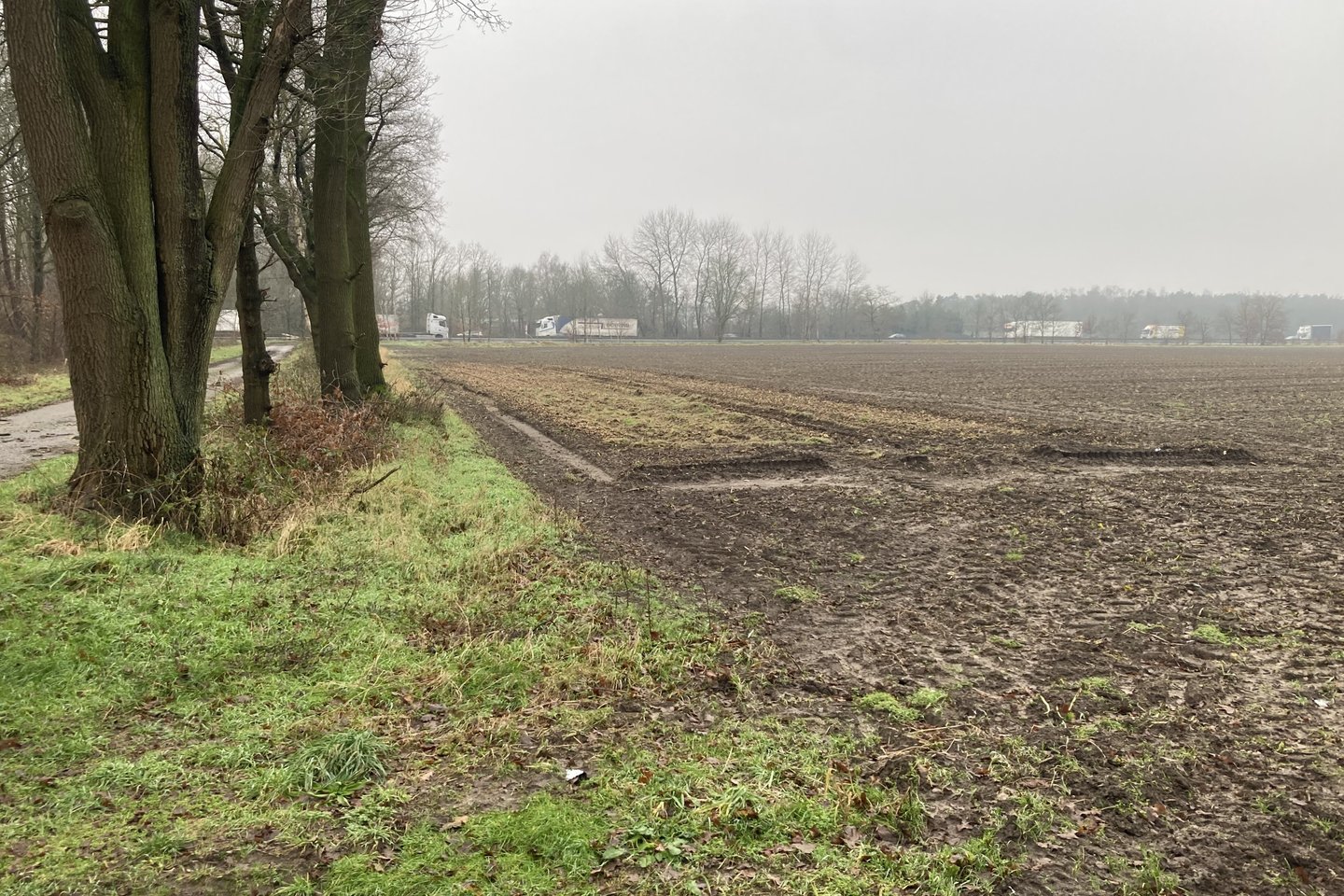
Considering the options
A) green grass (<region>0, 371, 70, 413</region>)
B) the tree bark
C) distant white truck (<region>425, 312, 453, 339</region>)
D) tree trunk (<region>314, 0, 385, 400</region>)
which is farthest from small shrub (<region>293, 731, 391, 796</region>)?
distant white truck (<region>425, 312, 453, 339</region>)

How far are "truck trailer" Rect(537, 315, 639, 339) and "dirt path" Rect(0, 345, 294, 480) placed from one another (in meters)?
92.3

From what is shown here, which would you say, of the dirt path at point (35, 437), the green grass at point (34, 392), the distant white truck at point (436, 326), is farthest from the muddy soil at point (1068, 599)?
the distant white truck at point (436, 326)

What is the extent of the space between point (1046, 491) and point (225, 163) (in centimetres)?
1076

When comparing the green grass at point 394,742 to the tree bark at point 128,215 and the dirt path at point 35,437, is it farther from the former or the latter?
the dirt path at point 35,437

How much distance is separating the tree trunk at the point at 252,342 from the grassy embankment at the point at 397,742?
4180 mm

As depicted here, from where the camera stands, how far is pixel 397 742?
154 inches

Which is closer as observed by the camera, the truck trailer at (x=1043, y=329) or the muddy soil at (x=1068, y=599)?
the muddy soil at (x=1068, y=599)

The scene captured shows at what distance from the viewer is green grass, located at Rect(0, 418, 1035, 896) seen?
299 cm

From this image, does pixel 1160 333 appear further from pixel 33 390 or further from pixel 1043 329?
pixel 33 390

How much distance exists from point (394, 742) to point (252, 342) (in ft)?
28.2

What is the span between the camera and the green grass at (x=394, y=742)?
2.99 m

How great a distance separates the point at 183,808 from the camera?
3.27 metres

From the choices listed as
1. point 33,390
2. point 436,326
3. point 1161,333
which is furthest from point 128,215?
point 1161,333

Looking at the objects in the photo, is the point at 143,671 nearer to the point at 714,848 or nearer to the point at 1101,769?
the point at 714,848
